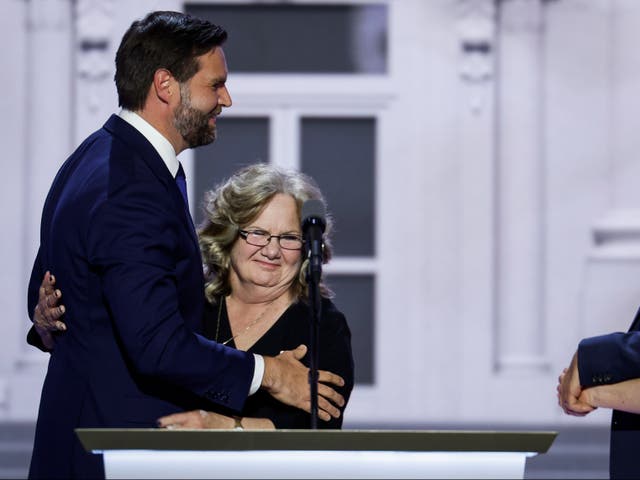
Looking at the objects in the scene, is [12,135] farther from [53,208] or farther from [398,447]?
[398,447]

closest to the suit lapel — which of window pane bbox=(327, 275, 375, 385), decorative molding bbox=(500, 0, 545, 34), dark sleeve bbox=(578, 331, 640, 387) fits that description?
dark sleeve bbox=(578, 331, 640, 387)

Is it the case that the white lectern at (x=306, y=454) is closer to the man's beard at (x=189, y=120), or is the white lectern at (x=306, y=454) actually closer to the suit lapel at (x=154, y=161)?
the suit lapel at (x=154, y=161)

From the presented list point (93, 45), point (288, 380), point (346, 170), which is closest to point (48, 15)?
point (93, 45)

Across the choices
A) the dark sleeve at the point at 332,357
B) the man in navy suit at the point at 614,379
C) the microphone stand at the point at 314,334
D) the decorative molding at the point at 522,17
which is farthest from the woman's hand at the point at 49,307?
the decorative molding at the point at 522,17

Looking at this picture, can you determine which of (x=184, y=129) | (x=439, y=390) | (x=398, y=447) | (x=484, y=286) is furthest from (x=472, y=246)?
(x=398, y=447)

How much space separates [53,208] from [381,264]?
12.7ft

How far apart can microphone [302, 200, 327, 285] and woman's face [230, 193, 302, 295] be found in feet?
1.60

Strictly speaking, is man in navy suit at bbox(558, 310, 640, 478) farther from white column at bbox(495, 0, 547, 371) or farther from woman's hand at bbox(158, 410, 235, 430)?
white column at bbox(495, 0, 547, 371)

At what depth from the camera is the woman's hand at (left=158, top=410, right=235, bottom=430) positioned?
8.24 ft

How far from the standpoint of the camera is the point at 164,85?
2672 mm

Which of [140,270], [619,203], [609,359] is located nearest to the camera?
[140,270]

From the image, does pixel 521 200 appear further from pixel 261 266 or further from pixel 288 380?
pixel 288 380

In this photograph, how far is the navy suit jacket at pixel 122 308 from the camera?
245cm

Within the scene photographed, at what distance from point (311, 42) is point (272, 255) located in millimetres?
3449
